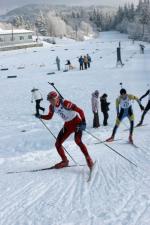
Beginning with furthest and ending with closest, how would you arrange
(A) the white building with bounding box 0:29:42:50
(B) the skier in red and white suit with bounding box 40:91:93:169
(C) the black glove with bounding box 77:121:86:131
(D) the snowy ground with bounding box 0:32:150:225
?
1. (A) the white building with bounding box 0:29:42:50
2. (C) the black glove with bounding box 77:121:86:131
3. (B) the skier in red and white suit with bounding box 40:91:93:169
4. (D) the snowy ground with bounding box 0:32:150:225

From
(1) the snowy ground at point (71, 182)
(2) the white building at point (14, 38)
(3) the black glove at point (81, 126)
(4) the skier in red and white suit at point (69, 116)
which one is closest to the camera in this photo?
(1) the snowy ground at point (71, 182)

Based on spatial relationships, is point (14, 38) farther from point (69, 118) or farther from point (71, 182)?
point (71, 182)

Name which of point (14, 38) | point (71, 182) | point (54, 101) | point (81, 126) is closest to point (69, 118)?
point (81, 126)

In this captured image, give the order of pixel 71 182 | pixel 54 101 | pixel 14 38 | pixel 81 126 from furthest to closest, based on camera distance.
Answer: pixel 14 38 < pixel 81 126 < pixel 54 101 < pixel 71 182

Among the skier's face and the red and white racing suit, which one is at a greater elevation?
the skier's face

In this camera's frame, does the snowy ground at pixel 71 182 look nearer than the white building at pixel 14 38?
Yes

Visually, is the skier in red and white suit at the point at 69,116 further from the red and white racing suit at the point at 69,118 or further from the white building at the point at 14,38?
the white building at the point at 14,38

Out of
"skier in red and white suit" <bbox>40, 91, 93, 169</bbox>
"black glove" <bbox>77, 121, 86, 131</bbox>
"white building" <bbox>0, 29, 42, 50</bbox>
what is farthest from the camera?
"white building" <bbox>0, 29, 42, 50</bbox>

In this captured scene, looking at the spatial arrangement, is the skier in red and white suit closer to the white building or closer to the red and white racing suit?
the red and white racing suit

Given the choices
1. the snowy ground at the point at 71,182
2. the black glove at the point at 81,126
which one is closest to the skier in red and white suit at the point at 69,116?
the black glove at the point at 81,126

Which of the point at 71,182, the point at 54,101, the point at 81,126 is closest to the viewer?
the point at 71,182

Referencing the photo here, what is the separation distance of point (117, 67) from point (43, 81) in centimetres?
892

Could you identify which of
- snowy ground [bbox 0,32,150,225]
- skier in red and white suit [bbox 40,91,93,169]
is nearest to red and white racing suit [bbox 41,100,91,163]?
skier in red and white suit [bbox 40,91,93,169]

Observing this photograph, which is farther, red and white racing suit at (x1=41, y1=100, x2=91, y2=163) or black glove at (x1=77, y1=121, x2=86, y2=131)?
black glove at (x1=77, y1=121, x2=86, y2=131)
